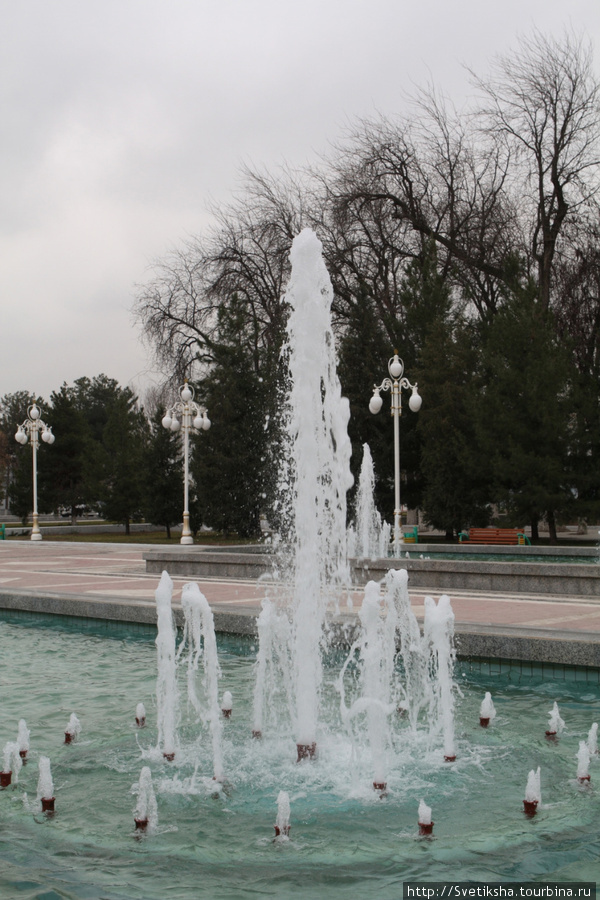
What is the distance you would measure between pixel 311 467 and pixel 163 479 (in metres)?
26.6

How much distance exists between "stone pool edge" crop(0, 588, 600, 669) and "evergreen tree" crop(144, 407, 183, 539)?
1949cm

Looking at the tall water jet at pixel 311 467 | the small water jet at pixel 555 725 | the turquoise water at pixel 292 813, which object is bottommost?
the turquoise water at pixel 292 813

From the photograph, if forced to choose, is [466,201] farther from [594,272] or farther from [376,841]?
[376,841]

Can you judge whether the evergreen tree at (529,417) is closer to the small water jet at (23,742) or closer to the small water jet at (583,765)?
the small water jet at (583,765)

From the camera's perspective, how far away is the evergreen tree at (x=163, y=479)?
32000 millimetres

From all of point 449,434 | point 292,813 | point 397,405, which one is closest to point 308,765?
point 292,813

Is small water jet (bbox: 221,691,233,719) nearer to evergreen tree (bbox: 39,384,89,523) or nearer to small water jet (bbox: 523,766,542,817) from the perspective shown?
small water jet (bbox: 523,766,542,817)

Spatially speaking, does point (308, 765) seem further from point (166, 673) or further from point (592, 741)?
point (592, 741)

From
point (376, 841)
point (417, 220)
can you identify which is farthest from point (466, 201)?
point (376, 841)

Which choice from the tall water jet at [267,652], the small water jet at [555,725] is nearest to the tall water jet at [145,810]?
the tall water jet at [267,652]

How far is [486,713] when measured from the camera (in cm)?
654

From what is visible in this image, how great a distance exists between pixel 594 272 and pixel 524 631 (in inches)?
796

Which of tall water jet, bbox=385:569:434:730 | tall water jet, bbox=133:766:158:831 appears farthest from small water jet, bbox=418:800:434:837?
tall water jet, bbox=385:569:434:730

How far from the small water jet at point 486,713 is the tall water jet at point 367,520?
1651 centimetres
